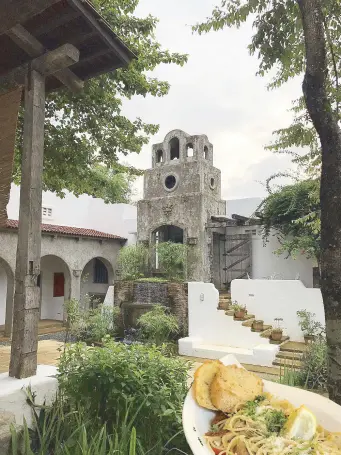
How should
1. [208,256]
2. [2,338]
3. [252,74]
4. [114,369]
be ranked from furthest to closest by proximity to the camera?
[208,256] < [2,338] < [252,74] < [114,369]

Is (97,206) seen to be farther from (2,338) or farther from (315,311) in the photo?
(315,311)

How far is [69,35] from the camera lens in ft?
11.6

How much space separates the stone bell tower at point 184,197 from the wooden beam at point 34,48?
1041cm

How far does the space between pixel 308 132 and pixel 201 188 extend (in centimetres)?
1050

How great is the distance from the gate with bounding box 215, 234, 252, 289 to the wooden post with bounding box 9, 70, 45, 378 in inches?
481

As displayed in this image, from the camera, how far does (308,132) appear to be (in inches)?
152

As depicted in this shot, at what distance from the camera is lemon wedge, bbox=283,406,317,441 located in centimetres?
160

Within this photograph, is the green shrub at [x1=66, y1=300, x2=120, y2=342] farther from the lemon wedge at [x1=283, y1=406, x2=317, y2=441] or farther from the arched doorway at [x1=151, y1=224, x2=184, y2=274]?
the lemon wedge at [x1=283, y1=406, x2=317, y2=441]

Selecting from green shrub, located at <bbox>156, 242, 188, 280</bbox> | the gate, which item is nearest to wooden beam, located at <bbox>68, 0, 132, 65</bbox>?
green shrub, located at <bbox>156, 242, 188, 280</bbox>

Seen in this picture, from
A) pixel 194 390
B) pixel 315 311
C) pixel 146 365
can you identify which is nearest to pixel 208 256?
pixel 315 311

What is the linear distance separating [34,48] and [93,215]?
54.1 ft

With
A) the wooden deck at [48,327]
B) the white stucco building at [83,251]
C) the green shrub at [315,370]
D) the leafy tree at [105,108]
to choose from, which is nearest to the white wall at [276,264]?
the white stucco building at [83,251]

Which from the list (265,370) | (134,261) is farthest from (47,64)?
(134,261)

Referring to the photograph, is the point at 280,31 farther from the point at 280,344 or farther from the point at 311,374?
the point at 280,344
